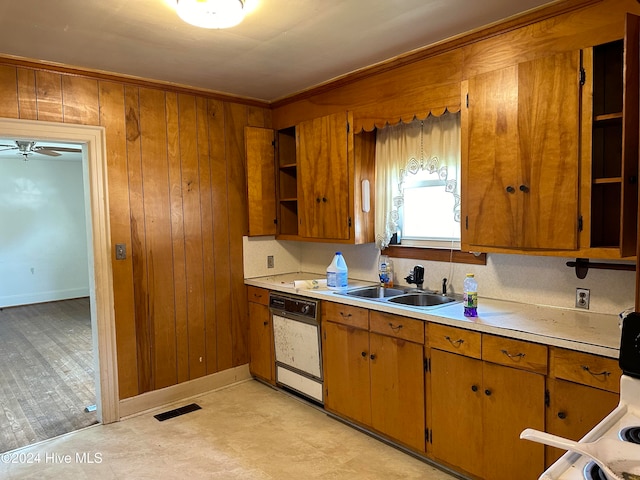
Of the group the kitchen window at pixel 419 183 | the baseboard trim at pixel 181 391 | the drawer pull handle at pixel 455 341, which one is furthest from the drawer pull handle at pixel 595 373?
the baseboard trim at pixel 181 391

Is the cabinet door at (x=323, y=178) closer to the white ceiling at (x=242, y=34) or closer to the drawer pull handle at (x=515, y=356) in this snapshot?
the white ceiling at (x=242, y=34)

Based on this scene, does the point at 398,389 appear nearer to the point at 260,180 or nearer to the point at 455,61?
the point at 455,61

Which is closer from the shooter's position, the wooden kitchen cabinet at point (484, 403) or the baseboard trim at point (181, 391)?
the wooden kitchen cabinet at point (484, 403)

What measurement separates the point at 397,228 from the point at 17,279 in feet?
23.1

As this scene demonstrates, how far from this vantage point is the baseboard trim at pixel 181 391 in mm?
3262

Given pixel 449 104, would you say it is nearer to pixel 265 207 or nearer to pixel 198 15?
pixel 198 15

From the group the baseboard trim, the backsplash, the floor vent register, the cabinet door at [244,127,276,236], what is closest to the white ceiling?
the cabinet door at [244,127,276,236]

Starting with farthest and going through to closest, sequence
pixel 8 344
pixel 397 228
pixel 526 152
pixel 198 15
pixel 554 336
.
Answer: pixel 8 344 → pixel 397 228 → pixel 526 152 → pixel 198 15 → pixel 554 336

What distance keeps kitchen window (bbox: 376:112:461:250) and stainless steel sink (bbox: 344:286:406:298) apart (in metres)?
0.35

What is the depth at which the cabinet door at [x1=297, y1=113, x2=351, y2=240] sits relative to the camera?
326 centimetres

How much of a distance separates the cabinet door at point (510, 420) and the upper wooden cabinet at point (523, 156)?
0.67m

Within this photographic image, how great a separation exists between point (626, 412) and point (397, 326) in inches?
54.4

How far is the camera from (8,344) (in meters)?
5.19

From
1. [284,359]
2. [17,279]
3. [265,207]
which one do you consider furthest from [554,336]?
[17,279]
